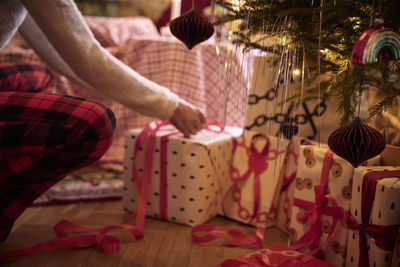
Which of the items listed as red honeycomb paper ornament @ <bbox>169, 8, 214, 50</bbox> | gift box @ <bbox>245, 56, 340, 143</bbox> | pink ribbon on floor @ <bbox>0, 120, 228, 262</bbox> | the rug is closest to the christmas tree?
red honeycomb paper ornament @ <bbox>169, 8, 214, 50</bbox>

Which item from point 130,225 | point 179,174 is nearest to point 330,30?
point 179,174

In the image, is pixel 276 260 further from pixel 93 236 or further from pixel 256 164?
pixel 93 236

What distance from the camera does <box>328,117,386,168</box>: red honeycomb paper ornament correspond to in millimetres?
749

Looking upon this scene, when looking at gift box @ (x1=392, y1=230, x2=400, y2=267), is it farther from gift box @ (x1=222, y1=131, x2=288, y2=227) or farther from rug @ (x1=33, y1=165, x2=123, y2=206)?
rug @ (x1=33, y1=165, x2=123, y2=206)

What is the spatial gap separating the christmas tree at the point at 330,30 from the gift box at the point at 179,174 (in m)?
0.43

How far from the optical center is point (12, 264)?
3.35 feet

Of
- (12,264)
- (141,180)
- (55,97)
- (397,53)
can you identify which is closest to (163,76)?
(141,180)

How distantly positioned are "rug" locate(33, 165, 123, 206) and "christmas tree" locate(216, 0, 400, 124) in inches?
32.9

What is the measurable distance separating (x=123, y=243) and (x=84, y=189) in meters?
0.44

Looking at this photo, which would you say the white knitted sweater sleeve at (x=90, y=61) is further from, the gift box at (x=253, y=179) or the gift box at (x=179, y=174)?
the gift box at (x=253, y=179)

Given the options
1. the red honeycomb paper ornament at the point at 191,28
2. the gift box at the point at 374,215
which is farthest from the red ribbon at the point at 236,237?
the red honeycomb paper ornament at the point at 191,28

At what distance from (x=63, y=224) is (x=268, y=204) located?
613 mm

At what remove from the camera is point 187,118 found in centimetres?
122

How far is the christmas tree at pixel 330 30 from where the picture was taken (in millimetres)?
812
